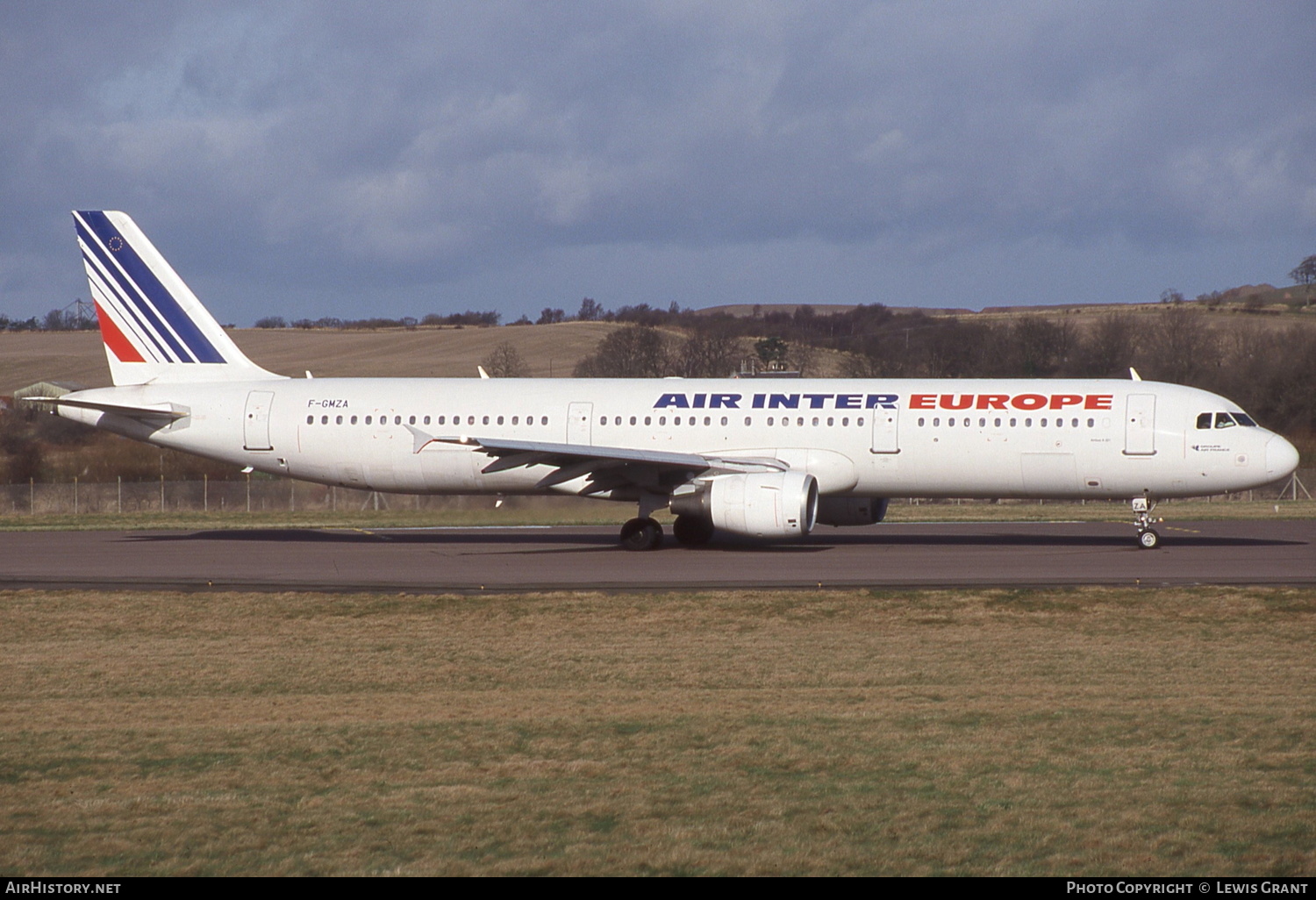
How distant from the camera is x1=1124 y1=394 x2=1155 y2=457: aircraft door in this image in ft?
85.0

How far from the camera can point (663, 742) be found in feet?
32.5

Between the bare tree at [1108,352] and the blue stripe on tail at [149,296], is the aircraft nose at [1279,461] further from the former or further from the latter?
the bare tree at [1108,352]

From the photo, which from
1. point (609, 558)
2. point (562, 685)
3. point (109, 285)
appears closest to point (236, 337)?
point (109, 285)

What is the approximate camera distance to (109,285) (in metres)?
31.1

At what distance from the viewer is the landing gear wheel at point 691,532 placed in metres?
27.6

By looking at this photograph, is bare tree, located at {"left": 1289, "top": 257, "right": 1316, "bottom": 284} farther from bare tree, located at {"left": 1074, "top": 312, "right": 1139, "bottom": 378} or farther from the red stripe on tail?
the red stripe on tail

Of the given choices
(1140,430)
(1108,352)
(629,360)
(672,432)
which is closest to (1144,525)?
(1140,430)

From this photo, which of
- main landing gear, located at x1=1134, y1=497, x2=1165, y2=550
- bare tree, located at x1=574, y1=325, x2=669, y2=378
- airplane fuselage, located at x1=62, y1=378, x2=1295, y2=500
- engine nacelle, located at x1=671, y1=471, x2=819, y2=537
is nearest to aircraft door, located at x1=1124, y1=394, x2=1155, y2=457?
airplane fuselage, located at x1=62, y1=378, x2=1295, y2=500

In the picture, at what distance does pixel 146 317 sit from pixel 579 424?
10859 millimetres

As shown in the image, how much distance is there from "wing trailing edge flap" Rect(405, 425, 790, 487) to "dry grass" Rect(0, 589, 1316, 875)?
8.36m

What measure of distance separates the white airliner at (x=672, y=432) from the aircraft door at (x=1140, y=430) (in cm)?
3

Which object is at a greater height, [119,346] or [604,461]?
[119,346]

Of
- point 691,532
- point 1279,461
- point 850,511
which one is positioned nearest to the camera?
point 1279,461

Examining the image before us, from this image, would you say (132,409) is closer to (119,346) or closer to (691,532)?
(119,346)
